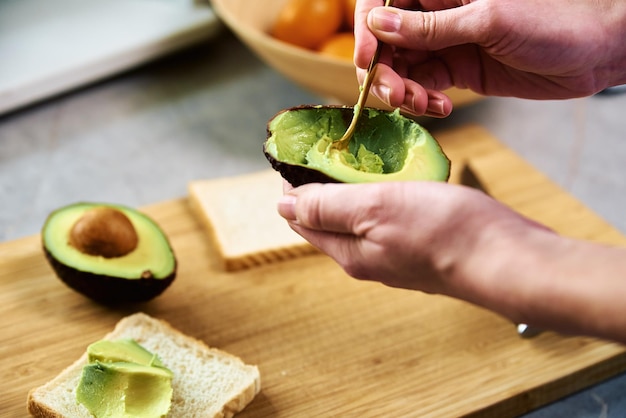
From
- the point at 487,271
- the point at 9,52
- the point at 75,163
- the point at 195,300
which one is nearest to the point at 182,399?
the point at 195,300

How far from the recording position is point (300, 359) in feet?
4.86

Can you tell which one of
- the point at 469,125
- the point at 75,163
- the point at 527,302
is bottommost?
the point at 75,163

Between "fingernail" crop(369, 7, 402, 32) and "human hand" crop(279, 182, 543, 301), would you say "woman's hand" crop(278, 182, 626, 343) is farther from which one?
"fingernail" crop(369, 7, 402, 32)

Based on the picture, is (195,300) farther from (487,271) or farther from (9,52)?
(9,52)

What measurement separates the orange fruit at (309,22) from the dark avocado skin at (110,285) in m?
0.99

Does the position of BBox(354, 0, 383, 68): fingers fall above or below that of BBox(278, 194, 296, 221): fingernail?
above

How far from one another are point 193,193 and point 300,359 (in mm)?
586

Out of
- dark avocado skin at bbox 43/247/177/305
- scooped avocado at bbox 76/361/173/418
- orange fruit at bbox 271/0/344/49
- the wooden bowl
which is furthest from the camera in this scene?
orange fruit at bbox 271/0/344/49

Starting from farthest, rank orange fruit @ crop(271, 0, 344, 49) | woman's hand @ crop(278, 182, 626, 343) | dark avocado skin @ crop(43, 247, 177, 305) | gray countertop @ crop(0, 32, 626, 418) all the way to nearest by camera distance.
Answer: orange fruit @ crop(271, 0, 344, 49) → gray countertop @ crop(0, 32, 626, 418) → dark avocado skin @ crop(43, 247, 177, 305) → woman's hand @ crop(278, 182, 626, 343)

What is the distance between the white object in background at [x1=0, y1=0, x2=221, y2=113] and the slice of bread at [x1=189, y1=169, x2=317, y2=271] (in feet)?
2.45

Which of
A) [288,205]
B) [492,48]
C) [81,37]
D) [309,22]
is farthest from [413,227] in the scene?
[81,37]

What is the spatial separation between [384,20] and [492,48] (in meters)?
0.25

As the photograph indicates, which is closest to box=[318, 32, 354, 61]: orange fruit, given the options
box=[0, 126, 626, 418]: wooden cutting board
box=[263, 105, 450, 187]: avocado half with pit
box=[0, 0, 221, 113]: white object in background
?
box=[0, 0, 221, 113]: white object in background

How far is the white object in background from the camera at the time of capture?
230 cm
